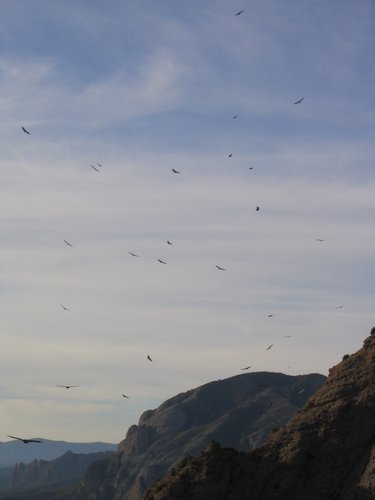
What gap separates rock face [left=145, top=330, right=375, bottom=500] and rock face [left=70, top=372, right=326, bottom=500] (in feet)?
407

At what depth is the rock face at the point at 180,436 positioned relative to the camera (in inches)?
6393

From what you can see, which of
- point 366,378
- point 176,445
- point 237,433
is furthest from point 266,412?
point 366,378

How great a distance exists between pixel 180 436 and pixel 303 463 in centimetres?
14805

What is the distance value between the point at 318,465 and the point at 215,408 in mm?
168272

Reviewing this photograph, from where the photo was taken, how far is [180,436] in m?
179

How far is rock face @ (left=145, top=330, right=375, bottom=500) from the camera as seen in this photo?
33781 millimetres

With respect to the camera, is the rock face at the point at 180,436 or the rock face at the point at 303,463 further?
the rock face at the point at 180,436

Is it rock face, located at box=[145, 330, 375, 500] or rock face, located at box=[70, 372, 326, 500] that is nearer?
rock face, located at box=[145, 330, 375, 500]

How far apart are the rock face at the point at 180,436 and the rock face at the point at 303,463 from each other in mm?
123906

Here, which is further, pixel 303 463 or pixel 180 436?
pixel 180 436

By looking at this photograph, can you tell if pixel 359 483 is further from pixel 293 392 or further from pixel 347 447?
pixel 293 392

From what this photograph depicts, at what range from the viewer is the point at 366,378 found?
37.2 m

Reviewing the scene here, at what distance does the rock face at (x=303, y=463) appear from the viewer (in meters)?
33.8

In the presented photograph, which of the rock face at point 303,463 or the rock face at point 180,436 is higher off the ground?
the rock face at point 303,463
